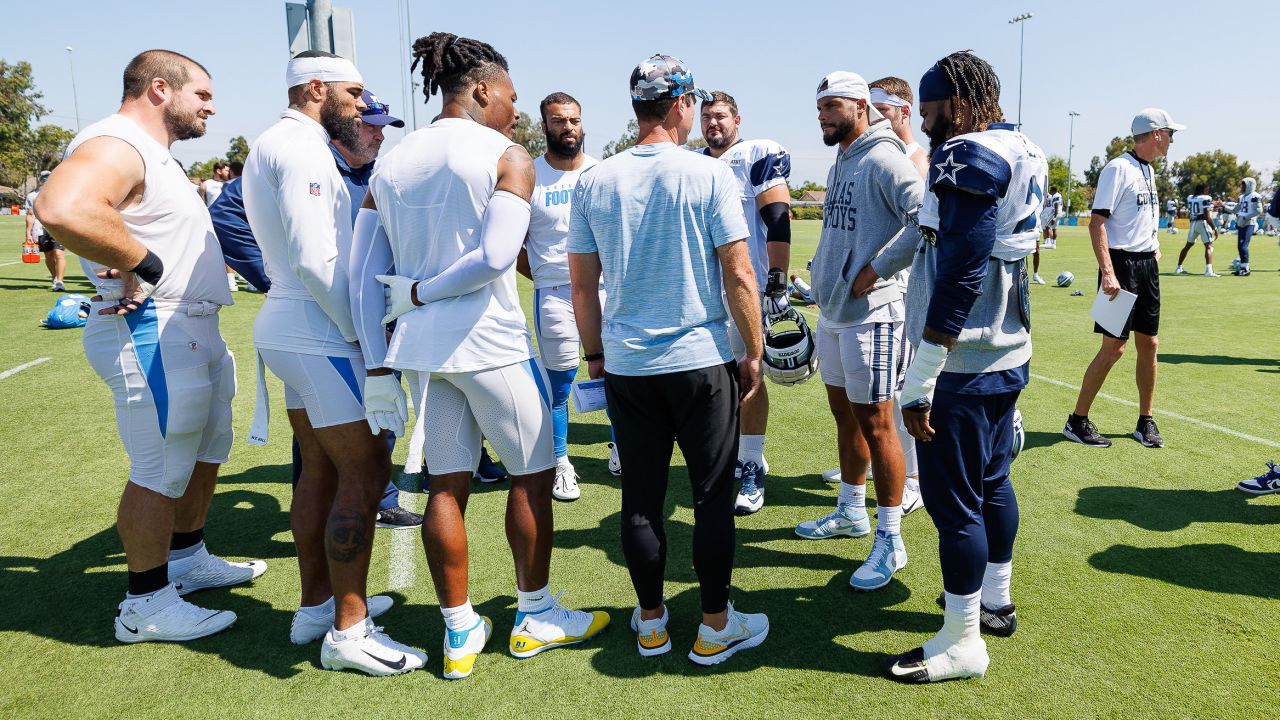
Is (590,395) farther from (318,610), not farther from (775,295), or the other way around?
(775,295)

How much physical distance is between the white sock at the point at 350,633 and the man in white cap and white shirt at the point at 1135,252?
5.08m

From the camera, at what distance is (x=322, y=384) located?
9.86 feet

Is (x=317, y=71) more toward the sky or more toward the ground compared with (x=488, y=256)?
more toward the sky

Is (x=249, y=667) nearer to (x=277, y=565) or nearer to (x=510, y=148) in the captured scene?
(x=277, y=565)

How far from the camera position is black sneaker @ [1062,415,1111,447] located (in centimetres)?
566

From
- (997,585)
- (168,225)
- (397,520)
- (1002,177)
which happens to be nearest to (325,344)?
(168,225)

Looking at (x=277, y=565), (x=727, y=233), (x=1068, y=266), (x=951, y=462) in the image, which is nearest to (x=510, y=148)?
(x=727, y=233)

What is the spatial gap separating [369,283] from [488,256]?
0.52 m

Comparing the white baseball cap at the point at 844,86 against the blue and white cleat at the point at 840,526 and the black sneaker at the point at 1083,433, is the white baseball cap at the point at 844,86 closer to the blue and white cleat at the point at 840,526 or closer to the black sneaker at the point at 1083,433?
the blue and white cleat at the point at 840,526

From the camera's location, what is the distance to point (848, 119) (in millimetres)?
3730


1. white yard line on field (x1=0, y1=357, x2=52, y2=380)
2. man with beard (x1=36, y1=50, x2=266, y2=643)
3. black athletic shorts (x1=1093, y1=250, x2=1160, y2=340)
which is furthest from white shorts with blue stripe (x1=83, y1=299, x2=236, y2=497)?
white yard line on field (x1=0, y1=357, x2=52, y2=380)

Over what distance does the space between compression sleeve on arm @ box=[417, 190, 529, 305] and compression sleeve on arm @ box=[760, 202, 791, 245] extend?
2092 mm

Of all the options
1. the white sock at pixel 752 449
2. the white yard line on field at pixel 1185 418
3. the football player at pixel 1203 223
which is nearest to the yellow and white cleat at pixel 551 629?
the white sock at pixel 752 449

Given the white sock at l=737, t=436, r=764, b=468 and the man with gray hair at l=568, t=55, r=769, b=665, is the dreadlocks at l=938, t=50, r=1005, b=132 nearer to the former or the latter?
the man with gray hair at l=568, t=55, r=769, b=665
